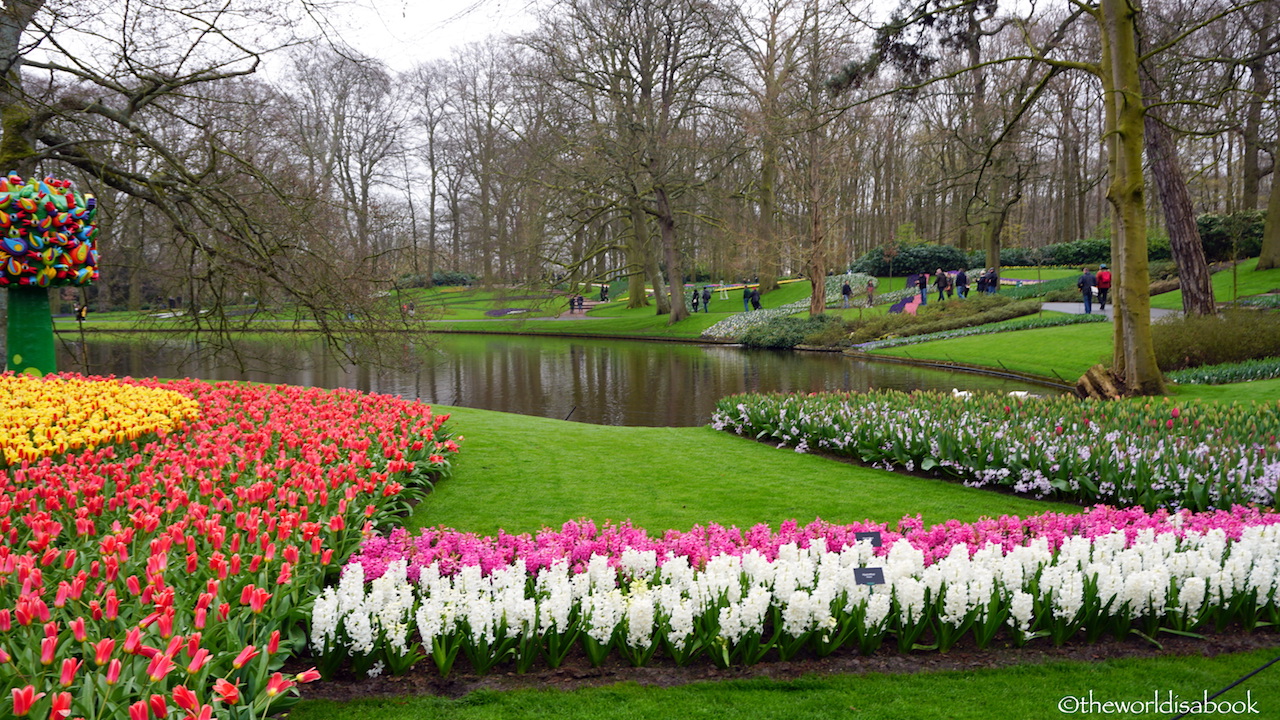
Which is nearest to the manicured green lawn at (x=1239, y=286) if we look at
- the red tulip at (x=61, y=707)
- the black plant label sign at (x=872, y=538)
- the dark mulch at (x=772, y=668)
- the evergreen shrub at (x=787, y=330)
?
the evergreen shrub at (x=787, y=330)

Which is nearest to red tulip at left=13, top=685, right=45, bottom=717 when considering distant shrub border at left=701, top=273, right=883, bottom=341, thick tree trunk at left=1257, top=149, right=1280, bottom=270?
distant shrub border at left=701, top=273, right=883, bottom=341

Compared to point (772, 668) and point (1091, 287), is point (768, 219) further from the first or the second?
point (772, 668)

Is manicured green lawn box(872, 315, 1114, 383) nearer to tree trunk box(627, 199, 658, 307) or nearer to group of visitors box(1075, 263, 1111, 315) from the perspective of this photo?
group of visitors box(1075, 263, 1111, 315)

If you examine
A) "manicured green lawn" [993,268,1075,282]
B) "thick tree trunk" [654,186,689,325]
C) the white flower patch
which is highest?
"thick tree trunk" [654,186,689,325]

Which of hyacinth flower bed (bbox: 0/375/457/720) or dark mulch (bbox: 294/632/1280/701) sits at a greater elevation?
hyacinth flower bed (bbox: 0/375/457/720)

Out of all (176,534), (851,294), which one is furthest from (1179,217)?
(851,294)

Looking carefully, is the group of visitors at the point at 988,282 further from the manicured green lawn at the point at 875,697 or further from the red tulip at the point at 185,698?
the red tulip at the point at 185,698

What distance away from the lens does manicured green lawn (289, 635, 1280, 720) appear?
347cm

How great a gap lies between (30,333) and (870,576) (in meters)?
9.38

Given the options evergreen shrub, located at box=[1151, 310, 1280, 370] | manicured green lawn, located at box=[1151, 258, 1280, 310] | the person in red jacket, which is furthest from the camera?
the person in red jacket

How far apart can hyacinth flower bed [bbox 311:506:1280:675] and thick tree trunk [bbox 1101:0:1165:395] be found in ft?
25.0

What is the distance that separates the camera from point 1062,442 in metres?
7.52

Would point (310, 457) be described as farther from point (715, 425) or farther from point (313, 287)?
point (715, 425)

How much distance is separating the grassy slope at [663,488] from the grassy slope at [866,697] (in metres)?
2.59
